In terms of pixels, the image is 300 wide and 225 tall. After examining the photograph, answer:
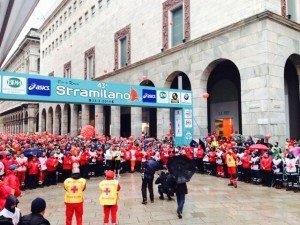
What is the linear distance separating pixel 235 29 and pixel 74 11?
3098 centimetres

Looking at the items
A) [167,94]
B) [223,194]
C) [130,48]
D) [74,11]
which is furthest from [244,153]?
[74,11]

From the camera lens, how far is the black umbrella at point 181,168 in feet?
31.9

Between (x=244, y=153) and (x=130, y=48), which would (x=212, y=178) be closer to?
(x=244, y=153)

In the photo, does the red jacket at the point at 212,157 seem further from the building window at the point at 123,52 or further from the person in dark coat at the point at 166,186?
the building window at the point at 123,52

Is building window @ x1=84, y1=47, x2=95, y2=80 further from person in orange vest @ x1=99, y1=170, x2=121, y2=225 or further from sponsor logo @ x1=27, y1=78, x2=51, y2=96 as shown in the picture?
person in orange vest @ x1=99, y1=170, x2=121, y2=225

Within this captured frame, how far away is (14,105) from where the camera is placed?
79875 mm

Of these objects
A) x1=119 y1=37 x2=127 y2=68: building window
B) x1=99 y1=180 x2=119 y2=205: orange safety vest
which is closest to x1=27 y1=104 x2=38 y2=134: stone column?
x1=119 y1=37 x2=127 y2=68: building window

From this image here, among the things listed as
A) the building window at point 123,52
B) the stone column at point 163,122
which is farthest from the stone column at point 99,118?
the stone column at point 163,122

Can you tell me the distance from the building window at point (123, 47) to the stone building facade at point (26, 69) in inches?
1477

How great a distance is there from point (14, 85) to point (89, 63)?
2630 centimetres

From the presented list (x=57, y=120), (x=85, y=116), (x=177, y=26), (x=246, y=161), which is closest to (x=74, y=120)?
(x=85, y=116)

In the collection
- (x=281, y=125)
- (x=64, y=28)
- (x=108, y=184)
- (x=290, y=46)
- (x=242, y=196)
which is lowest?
(x=242, y=196)

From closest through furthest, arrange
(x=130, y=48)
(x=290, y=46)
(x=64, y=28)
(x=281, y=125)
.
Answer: (x=281, y=125)
(x=290, y=46)
(x=130, y=48)
(x=64, y=28)

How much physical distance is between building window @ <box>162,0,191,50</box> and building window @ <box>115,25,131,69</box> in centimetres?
602
